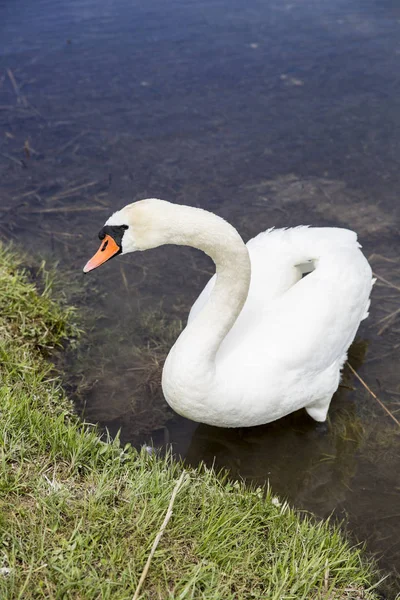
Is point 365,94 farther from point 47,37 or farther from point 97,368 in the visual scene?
point 97,368

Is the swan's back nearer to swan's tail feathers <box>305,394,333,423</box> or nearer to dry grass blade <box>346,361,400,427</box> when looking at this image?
swan's tail feathers <box>305,394,333,423</box>

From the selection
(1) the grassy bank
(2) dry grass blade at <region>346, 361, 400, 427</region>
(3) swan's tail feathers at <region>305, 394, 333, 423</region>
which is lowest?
(2) dry grass blade at <region>346, 361, 400, 427</region>

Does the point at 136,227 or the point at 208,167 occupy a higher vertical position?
the point at 136,227

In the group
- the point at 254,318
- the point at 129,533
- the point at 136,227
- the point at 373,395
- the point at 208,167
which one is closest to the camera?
the point at 129,533

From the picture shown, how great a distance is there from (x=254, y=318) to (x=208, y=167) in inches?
125

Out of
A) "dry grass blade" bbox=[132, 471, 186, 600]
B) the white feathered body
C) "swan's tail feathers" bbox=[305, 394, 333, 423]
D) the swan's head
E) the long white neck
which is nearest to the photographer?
"dry grass blade" bbox=[132, 471, 186, 600]

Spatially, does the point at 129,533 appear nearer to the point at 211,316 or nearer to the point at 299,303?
the point at 211,316

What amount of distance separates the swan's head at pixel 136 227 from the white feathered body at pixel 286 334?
825 millimetres

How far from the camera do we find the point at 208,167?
7281 mm

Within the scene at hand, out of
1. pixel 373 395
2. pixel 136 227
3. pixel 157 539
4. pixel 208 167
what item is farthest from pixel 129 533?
pixel 208 167

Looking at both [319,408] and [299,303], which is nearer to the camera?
[299,303]

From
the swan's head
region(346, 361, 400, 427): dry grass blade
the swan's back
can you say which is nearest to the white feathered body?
the swan's back

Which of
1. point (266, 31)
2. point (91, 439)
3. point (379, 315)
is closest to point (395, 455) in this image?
point (379, 315)

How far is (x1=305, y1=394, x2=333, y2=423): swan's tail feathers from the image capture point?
4691 millimetres
